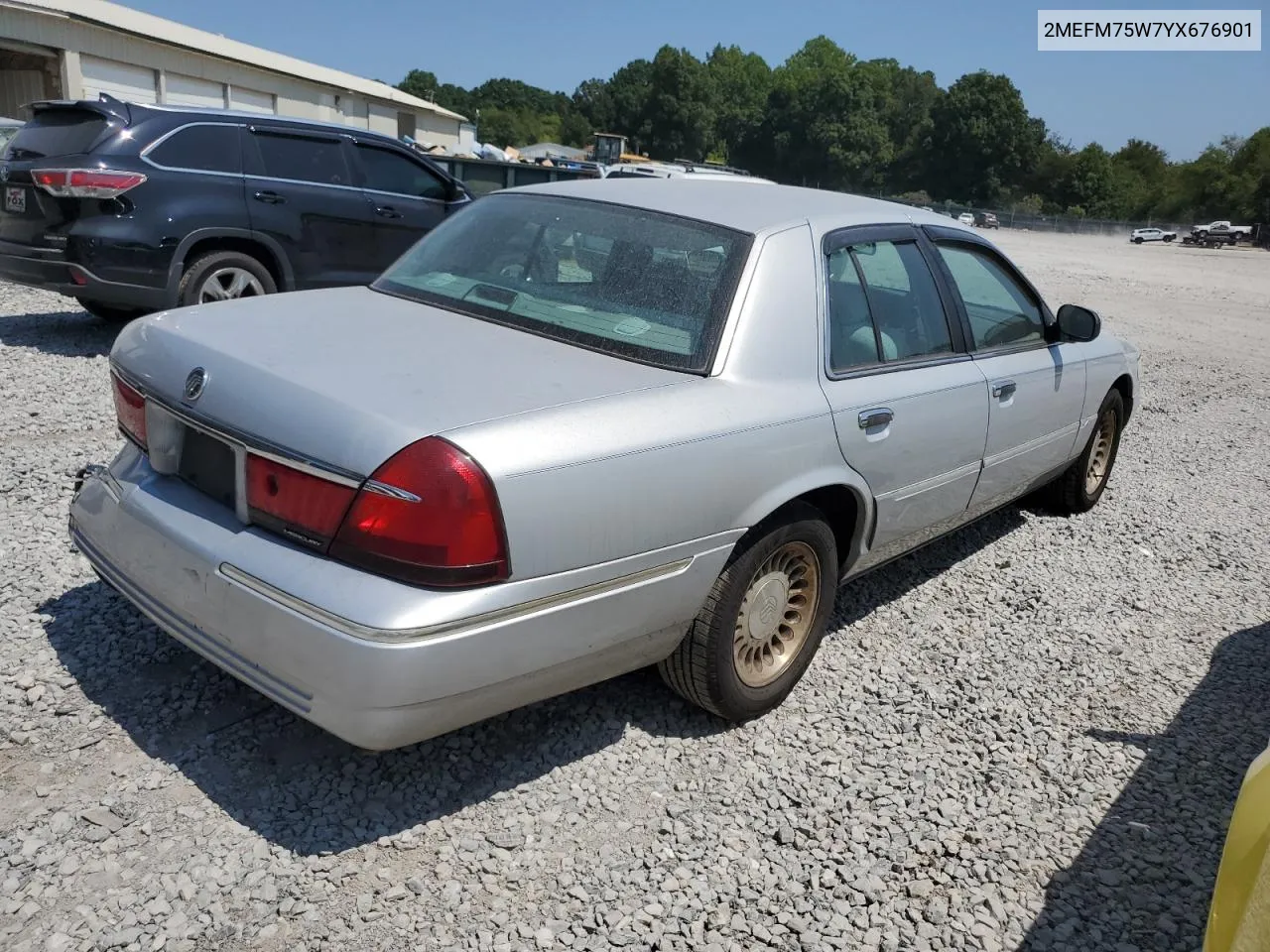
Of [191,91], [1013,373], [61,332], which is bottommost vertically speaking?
[61,332]

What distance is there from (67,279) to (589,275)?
5333 millimetres

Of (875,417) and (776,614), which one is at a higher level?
(875,417)

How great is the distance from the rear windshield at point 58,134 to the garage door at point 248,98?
31228mm

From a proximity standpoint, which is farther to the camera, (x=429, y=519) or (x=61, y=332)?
(x=61, y=332)

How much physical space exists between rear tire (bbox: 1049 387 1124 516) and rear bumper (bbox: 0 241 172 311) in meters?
6.03

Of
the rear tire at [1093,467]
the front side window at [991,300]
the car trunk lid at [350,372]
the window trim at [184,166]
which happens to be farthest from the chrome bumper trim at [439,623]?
the window trim at [184,166]

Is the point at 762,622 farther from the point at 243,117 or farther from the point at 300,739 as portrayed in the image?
the point at 243,117

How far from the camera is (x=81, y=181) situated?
7.05 m

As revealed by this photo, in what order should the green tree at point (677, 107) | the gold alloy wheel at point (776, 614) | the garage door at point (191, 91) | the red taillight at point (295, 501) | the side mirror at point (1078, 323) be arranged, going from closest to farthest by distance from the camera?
the red taillight at point (295, 501) → the gold alloy wheel at point (776, 614) → the side mirror at point (1078, 323) → the garage door at point (191, 91) → the green tree at point (677, 107)

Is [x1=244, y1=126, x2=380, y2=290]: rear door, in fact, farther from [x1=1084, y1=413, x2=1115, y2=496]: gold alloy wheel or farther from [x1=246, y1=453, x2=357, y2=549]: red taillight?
[x1=246, y1=453, x2=357, y2=549]: red taillight

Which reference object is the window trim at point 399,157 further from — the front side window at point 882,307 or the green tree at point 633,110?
the green tree at point 633,110

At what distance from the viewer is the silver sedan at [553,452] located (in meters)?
2.40

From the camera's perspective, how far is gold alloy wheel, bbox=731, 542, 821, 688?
10.7ft

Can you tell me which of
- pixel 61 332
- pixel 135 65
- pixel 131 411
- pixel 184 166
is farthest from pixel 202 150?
pixel 135 65
